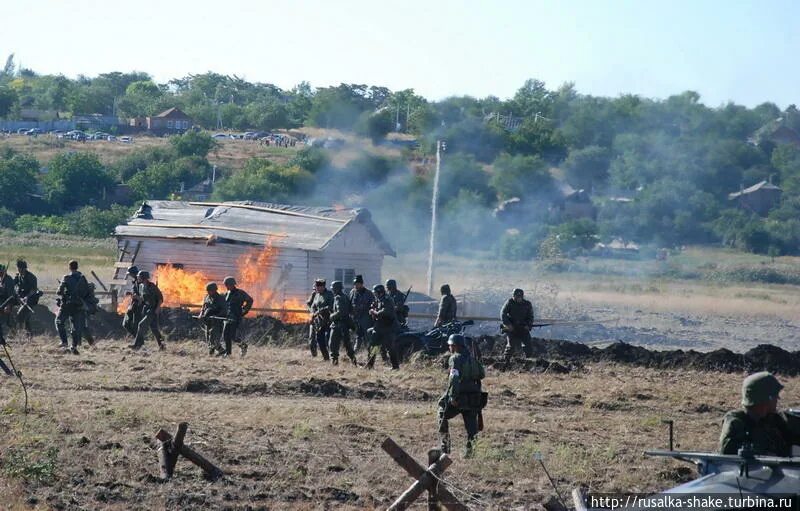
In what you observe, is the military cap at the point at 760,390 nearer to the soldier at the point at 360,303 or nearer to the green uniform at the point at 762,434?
the green uniform at the point at 762,434

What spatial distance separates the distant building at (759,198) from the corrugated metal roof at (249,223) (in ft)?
127

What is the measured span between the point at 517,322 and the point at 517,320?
42 millimetres

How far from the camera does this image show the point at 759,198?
69.1m

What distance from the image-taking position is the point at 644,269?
57.6 m

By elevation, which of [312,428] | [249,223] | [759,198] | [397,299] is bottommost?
[312,428]

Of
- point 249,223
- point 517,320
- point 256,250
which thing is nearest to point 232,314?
point 517,320

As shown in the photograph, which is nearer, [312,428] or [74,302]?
[312,428]

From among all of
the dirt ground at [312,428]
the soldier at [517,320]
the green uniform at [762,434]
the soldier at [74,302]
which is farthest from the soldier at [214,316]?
the green uniform at [762,434]

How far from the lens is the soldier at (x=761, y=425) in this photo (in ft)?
28.9

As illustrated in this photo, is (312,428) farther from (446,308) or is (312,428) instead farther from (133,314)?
(133,314)

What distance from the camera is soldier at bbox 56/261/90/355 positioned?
23.0m

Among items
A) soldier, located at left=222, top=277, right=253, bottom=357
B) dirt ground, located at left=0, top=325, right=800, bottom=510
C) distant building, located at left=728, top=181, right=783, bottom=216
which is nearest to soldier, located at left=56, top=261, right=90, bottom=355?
dirt ground, located at left=0, top=325, right=800, bottom=510

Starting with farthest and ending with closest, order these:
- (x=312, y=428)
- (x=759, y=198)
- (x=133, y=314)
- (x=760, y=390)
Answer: (x=759, y=198) → (x=133, y=314) → (x=312, y=428) → (x=760, y=390)

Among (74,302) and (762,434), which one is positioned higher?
(762,434)
